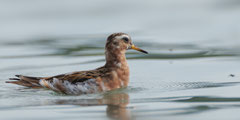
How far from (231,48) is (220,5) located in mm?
7292

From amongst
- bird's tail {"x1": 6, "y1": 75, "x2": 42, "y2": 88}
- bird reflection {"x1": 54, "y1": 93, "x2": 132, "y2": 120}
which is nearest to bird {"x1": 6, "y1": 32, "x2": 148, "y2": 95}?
bird's tail {"x1": 6, "y1": 75, "x2": 42, "y2": 88}

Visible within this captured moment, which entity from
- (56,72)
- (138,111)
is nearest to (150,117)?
(138,111)

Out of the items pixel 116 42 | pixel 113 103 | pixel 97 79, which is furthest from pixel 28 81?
pixel 113 103

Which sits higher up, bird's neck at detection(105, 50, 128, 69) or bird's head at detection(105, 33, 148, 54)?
bird's head at detection(105, 33, 148, 54)

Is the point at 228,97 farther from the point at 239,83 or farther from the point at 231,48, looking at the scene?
the point at 231,48

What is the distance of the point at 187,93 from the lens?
12.6 metres

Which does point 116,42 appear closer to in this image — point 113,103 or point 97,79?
point 97,79

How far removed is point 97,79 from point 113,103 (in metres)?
1.46

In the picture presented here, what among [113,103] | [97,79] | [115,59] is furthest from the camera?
[115,59]

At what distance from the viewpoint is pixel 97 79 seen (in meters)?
13.2

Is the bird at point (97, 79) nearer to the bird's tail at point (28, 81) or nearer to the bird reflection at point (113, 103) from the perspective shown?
the bird's tail at point (28, 81)

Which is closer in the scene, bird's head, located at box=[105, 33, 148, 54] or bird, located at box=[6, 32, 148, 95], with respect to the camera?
bird, located at box=[6, 32, 148, 95]

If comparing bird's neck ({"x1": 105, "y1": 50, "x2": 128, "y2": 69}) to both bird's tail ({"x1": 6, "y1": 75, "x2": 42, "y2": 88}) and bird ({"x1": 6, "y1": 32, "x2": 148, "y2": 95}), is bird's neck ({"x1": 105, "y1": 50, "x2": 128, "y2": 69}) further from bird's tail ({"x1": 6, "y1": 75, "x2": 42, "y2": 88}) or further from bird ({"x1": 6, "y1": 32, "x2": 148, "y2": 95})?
bird's tail ({"x1": 6, "y1": 75, "x2": 42, "y2": 88})

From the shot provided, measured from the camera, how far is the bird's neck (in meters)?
13.8
